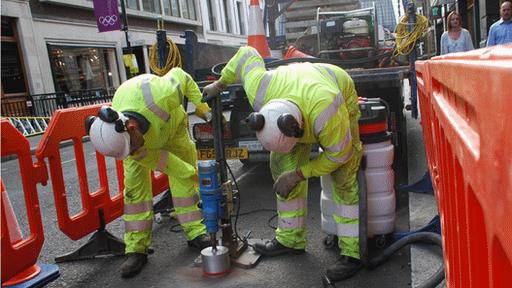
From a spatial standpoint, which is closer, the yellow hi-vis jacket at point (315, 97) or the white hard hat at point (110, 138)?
the yellow hi-vis jacket at point (315, 97)

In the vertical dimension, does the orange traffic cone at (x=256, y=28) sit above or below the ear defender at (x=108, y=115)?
above

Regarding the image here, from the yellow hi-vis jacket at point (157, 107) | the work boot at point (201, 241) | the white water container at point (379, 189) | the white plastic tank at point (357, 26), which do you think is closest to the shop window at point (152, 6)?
the white plastic tank at point (357, 26)

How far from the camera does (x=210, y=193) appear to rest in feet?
9.69

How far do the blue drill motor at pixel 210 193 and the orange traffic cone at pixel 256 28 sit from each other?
334 cm

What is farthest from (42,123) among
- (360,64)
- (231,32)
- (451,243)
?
(231,32)

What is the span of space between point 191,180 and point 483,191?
9.49 ft

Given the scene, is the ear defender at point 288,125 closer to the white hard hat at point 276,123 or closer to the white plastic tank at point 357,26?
the white hard hat at point 276,123

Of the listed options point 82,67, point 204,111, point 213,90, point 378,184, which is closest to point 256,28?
point 204,111

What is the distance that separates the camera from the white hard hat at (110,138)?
8.95 feet

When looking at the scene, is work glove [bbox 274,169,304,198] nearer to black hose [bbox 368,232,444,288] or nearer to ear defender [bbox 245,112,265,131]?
ear defender [bbox 245,112,265,131]

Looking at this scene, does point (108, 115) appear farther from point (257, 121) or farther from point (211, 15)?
point (211, 15)

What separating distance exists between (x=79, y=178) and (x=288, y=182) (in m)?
1.66

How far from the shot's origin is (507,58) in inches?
23.2

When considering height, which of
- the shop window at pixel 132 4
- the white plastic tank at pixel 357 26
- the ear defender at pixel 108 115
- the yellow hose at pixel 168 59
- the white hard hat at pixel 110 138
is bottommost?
the white hard hat at pixel 110 138
